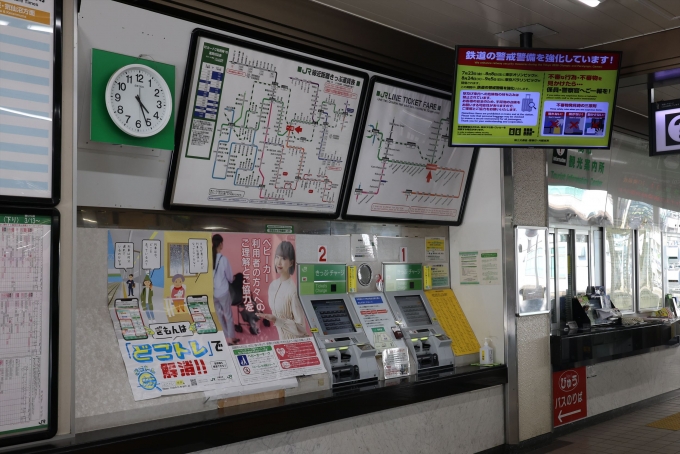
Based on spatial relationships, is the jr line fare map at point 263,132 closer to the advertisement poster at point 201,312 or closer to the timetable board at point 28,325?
the advertisement poster at point 201,312

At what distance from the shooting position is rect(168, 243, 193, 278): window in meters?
3.91

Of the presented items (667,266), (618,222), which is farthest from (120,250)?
(667,266)

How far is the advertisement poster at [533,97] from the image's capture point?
4.42m

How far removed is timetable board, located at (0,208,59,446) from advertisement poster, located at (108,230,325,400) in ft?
2.15

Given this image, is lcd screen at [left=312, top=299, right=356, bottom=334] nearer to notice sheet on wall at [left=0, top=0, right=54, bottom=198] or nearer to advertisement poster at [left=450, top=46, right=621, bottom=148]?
advertisement poster at [left=450, top=46, right=621, bottom=148]

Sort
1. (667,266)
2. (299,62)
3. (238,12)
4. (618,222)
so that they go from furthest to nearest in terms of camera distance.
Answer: (667,266)
(618,222)
(299,62)
(238,12)

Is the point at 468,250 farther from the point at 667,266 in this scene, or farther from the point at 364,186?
the point at 667,266

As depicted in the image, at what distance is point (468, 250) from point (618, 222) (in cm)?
288

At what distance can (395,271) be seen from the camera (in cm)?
529

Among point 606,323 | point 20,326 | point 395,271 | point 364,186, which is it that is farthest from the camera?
point 606,323

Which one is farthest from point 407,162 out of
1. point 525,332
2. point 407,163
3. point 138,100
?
point 138,100

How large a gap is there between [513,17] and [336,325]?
2.53 metres

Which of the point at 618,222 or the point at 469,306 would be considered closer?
the point at 469,306

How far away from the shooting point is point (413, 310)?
533cm
